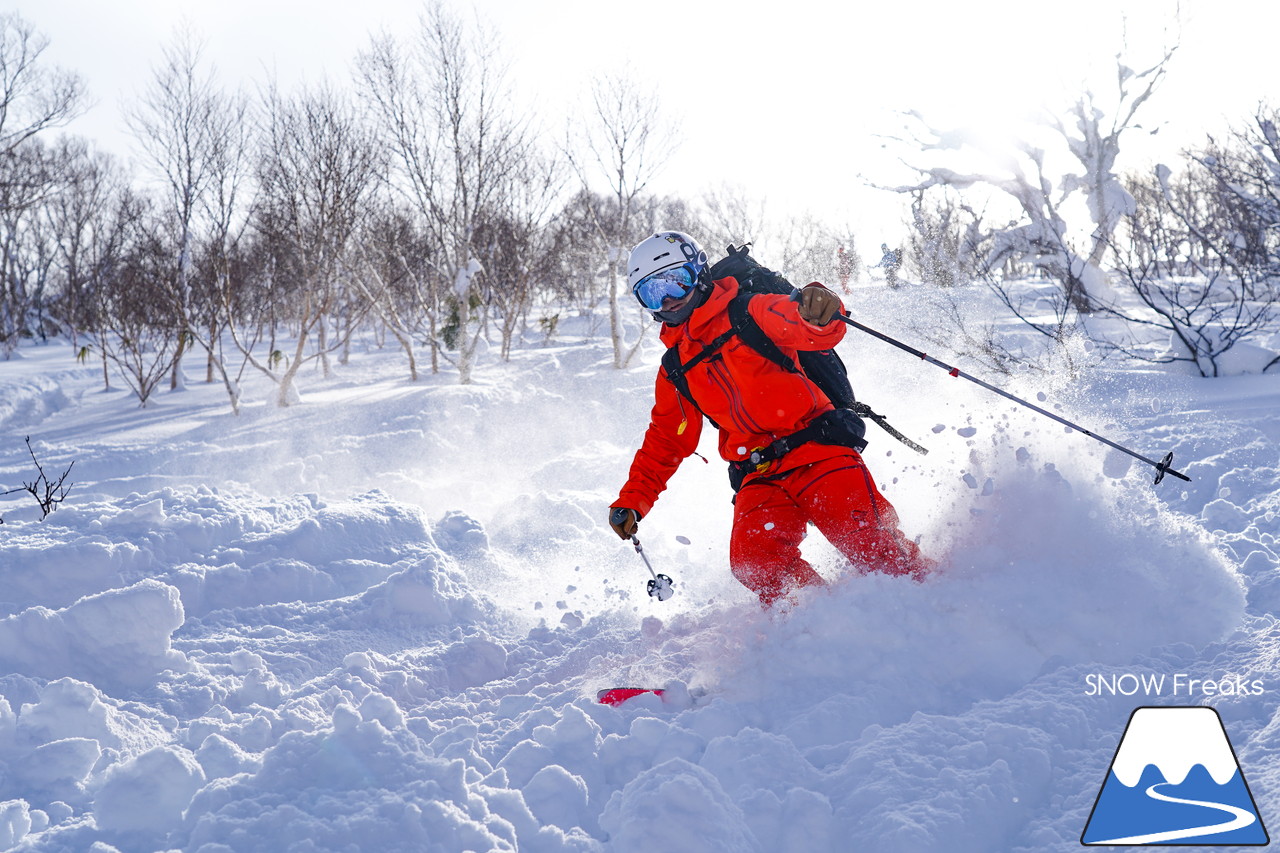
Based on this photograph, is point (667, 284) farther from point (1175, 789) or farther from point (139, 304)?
point (139, 304)

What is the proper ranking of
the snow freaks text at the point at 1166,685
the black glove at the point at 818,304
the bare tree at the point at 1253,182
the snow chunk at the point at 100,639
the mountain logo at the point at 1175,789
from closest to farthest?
the mountain logo at the point at 1175,789 < the snow freaks text at the point at 1166,685 < the snow chunk at the point at 100,639 < the black glove at the point at 818,304 < the bare tree at the point at 1253,182

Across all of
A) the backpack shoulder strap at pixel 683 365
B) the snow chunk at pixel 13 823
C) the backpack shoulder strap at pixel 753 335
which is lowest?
the snow chunk at pixel 13 823

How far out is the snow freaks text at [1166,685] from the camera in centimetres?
199

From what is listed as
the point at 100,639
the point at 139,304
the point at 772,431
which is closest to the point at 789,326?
the point at 772,431

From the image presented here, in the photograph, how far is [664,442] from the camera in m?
3.53

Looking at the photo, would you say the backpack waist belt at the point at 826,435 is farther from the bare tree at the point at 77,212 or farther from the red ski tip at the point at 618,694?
the bare tree at the point at 77,212

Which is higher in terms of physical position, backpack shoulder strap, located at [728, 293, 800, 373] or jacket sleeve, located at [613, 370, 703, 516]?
backpack shoulder strap, located at [728, 293, 800, 373]

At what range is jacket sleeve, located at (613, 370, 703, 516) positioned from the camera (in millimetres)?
3482

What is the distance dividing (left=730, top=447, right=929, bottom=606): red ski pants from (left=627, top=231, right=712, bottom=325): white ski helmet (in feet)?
2.62

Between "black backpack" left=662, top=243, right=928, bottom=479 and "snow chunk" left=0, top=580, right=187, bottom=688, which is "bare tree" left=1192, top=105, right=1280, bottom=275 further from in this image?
"snow chunk" left=0, top=580, right=187, bottom=688

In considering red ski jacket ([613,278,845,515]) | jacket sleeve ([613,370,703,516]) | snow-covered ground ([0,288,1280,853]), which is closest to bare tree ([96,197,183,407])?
snow-covered ground ([0,288,1280,853])

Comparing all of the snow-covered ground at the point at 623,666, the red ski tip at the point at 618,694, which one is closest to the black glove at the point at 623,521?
the snow-covered ground at the point at 623,666

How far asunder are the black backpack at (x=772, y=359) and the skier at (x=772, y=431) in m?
0.02

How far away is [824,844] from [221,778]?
140 centimetres
